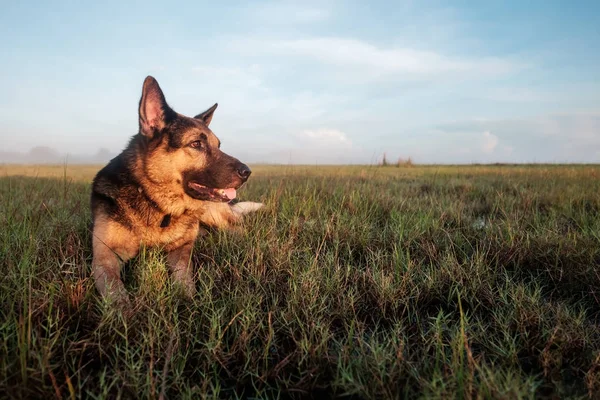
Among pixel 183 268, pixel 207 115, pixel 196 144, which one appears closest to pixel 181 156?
pixel 196 144

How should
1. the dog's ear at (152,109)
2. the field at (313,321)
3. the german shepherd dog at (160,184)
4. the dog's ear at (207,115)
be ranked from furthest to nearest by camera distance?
the dog's ear at (207,115), the dog's ear at (152,109), the german shepherd dog at (160,184), the field at (313,321)

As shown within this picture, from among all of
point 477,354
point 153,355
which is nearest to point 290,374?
point 153,355

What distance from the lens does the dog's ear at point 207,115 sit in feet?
13.6

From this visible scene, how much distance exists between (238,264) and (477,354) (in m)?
1.77

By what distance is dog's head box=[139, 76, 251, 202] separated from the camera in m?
3.37

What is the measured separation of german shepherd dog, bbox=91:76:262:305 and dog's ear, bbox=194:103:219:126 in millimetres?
460

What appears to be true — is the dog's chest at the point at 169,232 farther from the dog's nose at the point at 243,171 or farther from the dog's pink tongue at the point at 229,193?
the dog's nose at the point at 243,171

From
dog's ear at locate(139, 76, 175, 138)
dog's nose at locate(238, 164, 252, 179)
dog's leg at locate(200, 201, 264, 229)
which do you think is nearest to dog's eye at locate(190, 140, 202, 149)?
dog's ear at locate(139, 76, 175, 138)

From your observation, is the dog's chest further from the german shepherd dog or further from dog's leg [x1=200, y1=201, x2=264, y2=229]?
dog's leg [x1=200, y1=201, x2=264, y2=229]

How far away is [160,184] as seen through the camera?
11.0 feet

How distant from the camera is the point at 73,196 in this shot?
18.9ft

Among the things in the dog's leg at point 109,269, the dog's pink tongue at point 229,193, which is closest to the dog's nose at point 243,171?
the dog's pink tongue at point 229,193

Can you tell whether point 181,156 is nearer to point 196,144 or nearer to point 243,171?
point 196,144

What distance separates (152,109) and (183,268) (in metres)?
1.57
